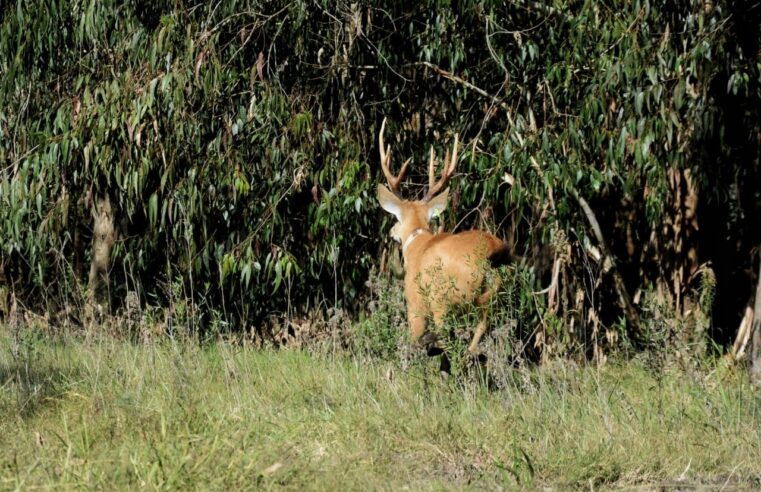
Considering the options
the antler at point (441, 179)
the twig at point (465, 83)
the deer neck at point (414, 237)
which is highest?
the twig at point (465, 83)

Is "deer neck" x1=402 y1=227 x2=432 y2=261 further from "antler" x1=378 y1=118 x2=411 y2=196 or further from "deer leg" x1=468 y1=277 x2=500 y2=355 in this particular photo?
"deer leg" x1=468 y1=277 x2=500 y2=355

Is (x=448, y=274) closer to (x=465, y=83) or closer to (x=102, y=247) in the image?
(x=465, y=83)

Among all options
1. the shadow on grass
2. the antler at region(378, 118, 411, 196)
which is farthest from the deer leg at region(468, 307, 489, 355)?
the shadow on grass

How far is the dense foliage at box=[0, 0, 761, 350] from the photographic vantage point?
7750 millimetres

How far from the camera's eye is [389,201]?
854cm

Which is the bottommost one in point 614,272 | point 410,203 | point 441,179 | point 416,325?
point 416,325

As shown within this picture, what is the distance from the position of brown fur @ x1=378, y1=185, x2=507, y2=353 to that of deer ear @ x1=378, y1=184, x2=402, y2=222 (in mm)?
332

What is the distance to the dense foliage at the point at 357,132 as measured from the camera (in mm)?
7750

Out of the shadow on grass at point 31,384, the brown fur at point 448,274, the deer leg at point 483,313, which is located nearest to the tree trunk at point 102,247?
the shadow on grass at point 31,384

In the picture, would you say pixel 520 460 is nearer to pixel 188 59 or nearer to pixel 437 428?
pixel 437 428

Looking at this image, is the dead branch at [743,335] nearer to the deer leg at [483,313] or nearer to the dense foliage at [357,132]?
the dense foliage at [357,132]

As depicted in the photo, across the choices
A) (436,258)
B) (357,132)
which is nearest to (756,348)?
(436,258)

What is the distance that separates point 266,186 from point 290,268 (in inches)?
27.0

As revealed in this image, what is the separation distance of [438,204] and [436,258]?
0.97 metres
